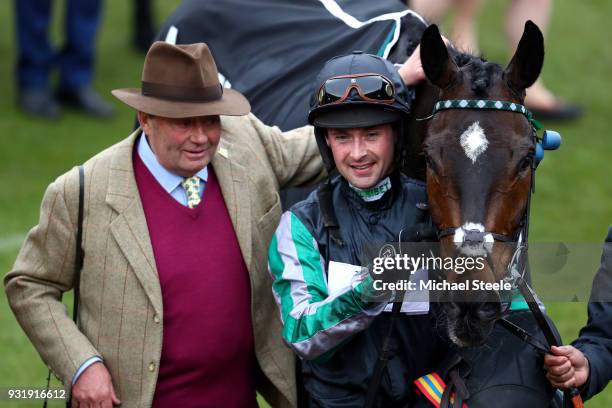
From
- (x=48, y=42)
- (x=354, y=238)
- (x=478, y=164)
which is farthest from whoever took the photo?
(x=48, y=42)

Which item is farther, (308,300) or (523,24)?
(523,24)

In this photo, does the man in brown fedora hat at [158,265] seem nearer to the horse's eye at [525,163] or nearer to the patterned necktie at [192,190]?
the patterned necktie at [192,190]

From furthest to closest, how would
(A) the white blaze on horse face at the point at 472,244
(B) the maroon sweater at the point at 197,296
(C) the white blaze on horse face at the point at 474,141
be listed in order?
1. (B) the maroon sweater at the point at 197,296
2. (C) the white blaze on horse face at the point at 474,141
3. (A) the white blaze on horse face at the point at 472,244

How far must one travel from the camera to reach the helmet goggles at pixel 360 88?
13.1 ft

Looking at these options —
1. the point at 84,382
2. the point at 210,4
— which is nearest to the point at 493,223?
the point at 84,382

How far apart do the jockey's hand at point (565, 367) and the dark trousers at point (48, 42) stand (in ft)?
23.4

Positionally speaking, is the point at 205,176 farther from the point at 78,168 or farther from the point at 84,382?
the point at 84,382

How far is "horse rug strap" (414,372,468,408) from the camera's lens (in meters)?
3.81

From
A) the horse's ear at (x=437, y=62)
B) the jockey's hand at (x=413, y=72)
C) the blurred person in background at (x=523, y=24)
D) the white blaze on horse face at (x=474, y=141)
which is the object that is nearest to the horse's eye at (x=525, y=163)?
the white blaze on horse face at (x=474, y=141)

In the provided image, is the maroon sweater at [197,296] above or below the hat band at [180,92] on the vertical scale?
below

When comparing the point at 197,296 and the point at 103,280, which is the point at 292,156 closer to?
the point at 197,296

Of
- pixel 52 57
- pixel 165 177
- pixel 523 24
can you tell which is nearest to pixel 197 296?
pixel 165 177

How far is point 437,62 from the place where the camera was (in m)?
3.97

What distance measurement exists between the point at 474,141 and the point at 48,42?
23.4 ft
